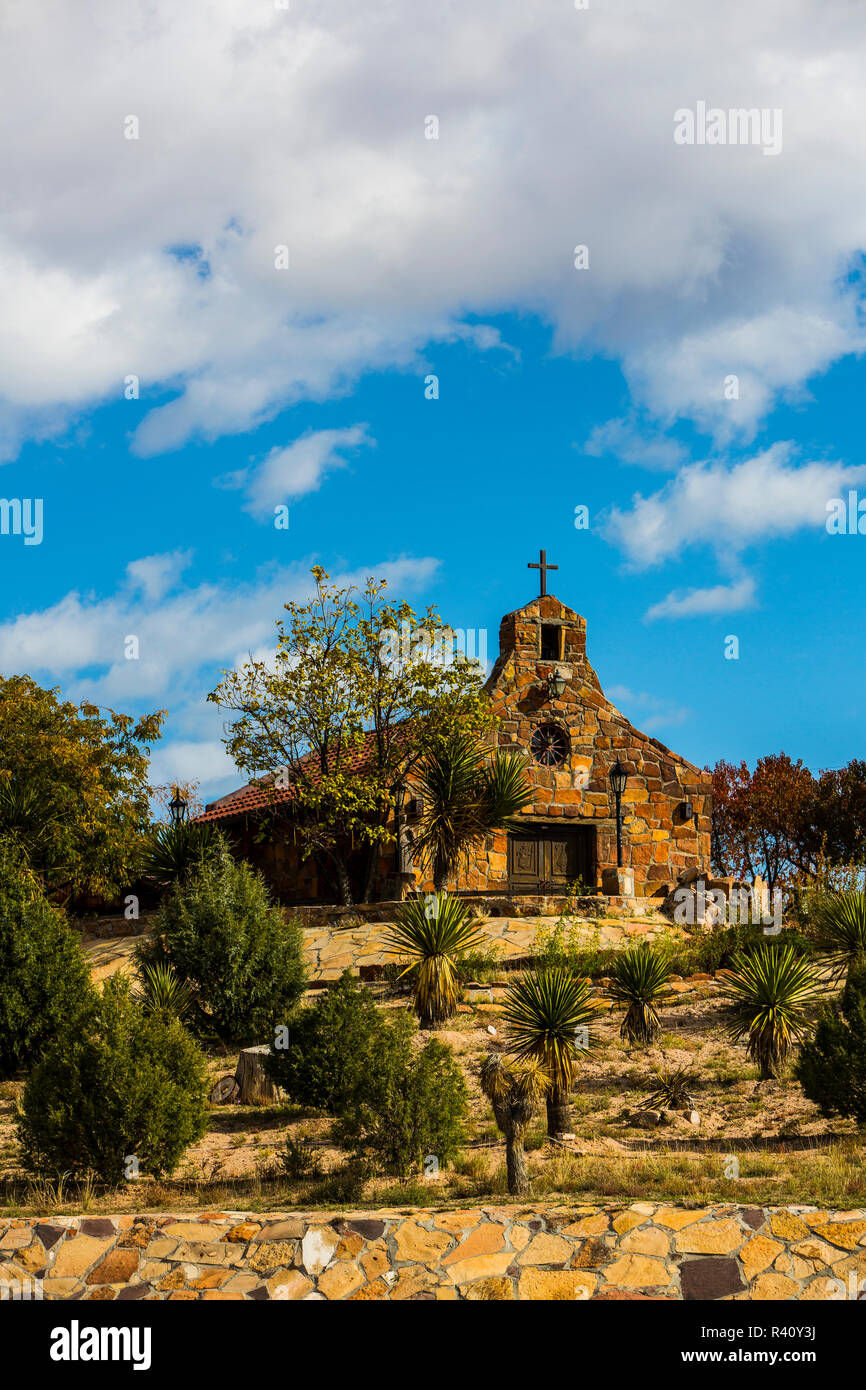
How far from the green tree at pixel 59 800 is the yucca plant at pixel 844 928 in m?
14.1

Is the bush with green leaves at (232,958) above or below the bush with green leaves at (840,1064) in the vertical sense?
above

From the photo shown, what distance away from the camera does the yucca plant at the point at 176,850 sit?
25.9 metres

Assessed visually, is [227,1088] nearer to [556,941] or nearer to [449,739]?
[556,941]

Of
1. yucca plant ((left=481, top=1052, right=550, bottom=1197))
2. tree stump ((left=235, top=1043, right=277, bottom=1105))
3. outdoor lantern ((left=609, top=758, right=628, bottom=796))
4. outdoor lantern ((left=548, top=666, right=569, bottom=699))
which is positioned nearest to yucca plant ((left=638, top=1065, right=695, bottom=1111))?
yucca plant ((left=481, top=1052, right=550, bottom=1197))

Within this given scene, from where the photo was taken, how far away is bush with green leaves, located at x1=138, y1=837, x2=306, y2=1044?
18547 millimetres

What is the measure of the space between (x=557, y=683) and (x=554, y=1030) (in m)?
14.0

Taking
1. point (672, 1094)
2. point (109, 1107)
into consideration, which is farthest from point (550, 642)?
point (109, 1107)

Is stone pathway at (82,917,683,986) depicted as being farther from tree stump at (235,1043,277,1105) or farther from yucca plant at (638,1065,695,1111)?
yucca plant at (638,1065,695,1111)

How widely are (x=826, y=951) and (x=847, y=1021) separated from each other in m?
3.66

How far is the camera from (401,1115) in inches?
495

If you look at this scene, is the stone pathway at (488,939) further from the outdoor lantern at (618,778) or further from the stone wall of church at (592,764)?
the stone wall of church at (592,764)

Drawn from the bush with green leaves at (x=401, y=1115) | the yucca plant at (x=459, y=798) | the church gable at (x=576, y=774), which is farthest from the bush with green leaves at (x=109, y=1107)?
the church gable at (x=576, y=774)
